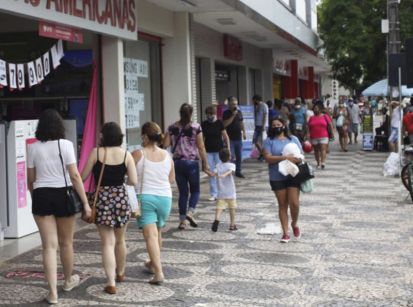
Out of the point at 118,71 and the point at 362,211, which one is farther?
the point at 118,71

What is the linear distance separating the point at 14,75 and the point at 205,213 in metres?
3.58

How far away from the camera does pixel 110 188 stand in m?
5.87

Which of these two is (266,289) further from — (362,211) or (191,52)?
(191,52)

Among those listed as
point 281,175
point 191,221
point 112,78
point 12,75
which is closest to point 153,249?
point 281,175

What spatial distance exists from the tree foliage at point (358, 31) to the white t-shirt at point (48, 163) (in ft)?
63.8

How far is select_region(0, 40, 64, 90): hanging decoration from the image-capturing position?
8.72 metres

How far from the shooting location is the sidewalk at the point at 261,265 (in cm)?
573

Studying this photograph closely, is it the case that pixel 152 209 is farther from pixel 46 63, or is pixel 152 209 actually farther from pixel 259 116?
pixel 259 116

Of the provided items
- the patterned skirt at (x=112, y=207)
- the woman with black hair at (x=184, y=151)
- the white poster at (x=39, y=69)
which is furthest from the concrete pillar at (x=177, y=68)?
the patterned skirt at (x=112, y=207)

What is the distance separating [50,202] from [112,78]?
6.27 metres

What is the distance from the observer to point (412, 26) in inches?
900

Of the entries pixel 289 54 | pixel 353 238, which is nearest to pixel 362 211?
pixel 353 238

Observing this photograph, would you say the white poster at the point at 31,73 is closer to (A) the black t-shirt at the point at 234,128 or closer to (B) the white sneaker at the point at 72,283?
(B) the white sneaker at the point at 72,283

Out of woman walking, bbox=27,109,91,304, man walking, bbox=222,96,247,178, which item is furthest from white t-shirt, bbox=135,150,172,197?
man walking, bbox=222,96,247,178
